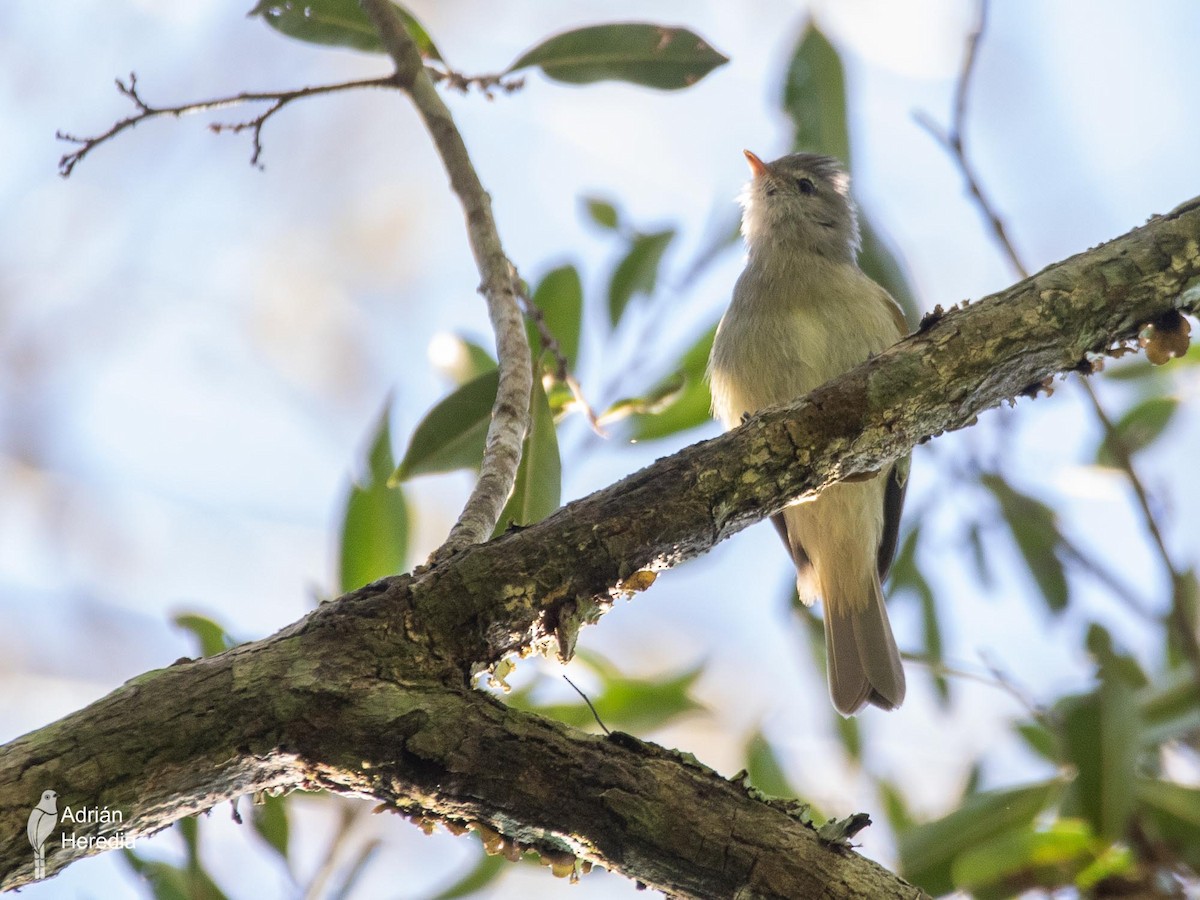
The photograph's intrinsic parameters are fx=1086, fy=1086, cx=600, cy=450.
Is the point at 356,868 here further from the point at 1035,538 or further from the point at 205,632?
the point at 1035,538

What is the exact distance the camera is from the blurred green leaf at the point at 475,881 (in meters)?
2.37

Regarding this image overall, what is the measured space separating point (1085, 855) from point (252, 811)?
68.4 inches

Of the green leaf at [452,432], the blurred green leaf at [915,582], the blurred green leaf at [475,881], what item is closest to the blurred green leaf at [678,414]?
the green leaf at [452,432]

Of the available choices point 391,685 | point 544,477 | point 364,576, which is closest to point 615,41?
→ point 544,477

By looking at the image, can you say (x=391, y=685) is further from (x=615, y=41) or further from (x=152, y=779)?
(x=615, y=41)

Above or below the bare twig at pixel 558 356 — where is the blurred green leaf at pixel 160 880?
below

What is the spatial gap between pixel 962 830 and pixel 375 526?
1.50 meters

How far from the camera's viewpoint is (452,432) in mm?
2320

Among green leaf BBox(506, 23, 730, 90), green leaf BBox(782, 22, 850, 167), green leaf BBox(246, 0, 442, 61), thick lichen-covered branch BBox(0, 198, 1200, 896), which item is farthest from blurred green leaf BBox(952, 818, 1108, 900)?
green leaf BBox(246, 0, 442, 61)

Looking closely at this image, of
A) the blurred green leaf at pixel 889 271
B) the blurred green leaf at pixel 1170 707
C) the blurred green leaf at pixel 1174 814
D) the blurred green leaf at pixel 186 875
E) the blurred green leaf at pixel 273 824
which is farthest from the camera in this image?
the blurred green leaf at pixel 889 271

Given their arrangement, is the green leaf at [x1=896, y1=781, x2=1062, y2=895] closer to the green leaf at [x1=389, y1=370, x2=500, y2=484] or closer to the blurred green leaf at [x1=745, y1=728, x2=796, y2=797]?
the blurred green leaf at [x1=745, y1=728, x2=796, y2=797]

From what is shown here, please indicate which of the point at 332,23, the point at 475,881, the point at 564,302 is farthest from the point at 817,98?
the point at 475,881

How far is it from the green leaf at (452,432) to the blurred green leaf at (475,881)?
34.0 inches

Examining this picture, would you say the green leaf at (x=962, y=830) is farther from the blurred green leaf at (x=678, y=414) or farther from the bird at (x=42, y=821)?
the bird at (x=42, y=821)
